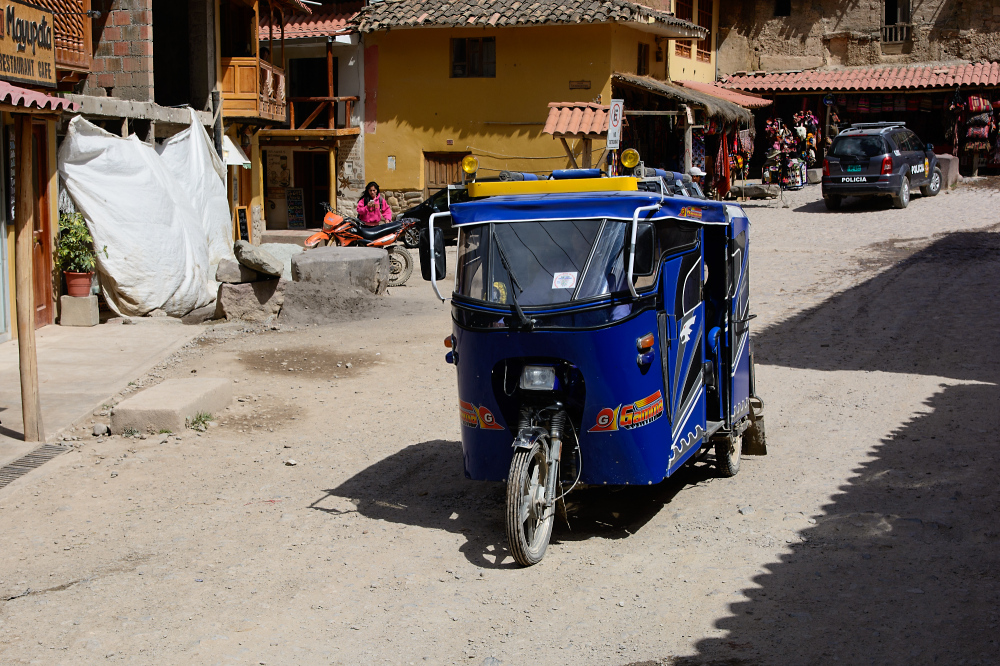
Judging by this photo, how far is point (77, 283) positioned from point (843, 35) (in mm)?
26131

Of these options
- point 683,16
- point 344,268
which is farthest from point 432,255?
point 683,16

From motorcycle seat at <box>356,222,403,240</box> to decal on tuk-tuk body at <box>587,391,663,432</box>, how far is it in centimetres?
1222

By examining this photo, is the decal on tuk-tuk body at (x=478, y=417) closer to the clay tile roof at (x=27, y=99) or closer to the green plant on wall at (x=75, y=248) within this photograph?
the clay tile roof at (x=27, y=99)

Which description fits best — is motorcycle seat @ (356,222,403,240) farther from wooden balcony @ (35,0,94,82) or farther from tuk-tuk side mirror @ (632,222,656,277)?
tuk-tuk side mirror @ (632,222,656,277)

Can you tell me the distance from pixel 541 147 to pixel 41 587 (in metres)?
21.7

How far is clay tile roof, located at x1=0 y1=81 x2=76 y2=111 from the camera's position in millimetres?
7724

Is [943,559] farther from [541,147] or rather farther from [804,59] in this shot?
[804,59]

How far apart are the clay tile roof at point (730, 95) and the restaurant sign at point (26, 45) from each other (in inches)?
886

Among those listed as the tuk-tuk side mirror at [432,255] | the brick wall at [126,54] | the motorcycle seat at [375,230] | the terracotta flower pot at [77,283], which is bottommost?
the terracotta flower pot at [77,283]

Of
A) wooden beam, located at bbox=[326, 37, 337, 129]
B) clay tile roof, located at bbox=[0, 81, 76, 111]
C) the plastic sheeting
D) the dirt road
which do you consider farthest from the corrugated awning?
clay tile roof, located at bbox=[0, 81, 76, 111]

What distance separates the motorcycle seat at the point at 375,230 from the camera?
17859 millimetres

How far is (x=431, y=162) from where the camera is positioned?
27.6 meters

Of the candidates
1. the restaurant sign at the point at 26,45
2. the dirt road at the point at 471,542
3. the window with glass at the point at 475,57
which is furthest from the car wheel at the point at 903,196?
the restaurant sign at the point at 26,45

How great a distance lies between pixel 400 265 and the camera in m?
17.9
